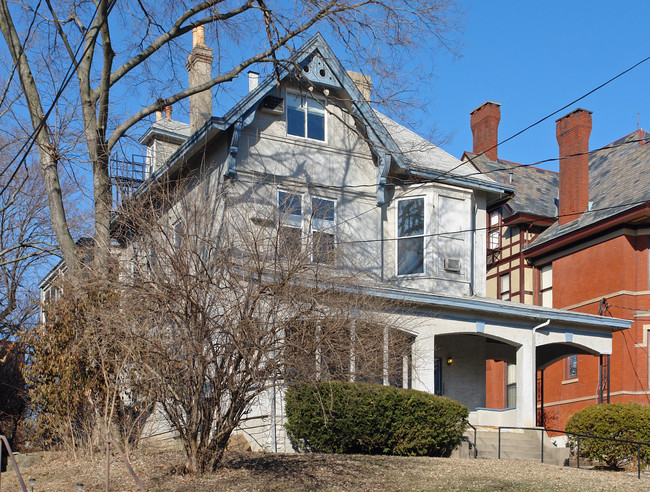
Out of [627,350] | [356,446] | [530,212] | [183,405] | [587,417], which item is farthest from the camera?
[530,212]

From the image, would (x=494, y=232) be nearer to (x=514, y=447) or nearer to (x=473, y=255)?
(x=473, y=255)

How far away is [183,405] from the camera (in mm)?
11164

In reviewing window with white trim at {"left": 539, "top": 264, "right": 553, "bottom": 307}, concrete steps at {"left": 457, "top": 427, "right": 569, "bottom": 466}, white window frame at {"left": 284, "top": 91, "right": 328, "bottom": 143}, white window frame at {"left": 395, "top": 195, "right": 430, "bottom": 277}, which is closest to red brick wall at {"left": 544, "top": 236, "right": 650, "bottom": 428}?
window with white trim at {"left": 539, "top": 264, "right": 553, "bottom": 307}

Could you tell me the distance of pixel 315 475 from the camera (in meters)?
11.9

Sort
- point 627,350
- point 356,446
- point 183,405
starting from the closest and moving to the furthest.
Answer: point 183,405 < point 356,446 < point 627,350

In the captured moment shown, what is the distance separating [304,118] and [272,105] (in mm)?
1117

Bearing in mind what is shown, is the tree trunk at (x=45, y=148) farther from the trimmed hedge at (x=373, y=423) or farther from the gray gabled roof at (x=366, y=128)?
the trimmed hedge at (x=373, y=423)

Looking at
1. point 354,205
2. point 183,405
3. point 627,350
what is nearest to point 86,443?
point 183,405

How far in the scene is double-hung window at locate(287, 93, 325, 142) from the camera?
2083cm

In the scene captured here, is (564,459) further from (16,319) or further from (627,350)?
(16,319)

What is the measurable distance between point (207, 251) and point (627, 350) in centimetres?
1947

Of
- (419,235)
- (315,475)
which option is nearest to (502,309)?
(419,235)

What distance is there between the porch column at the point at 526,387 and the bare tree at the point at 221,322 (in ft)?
30.6

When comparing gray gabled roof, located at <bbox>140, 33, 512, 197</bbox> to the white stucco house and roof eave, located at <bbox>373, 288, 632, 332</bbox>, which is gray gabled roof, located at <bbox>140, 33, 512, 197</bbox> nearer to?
the white stucco house
